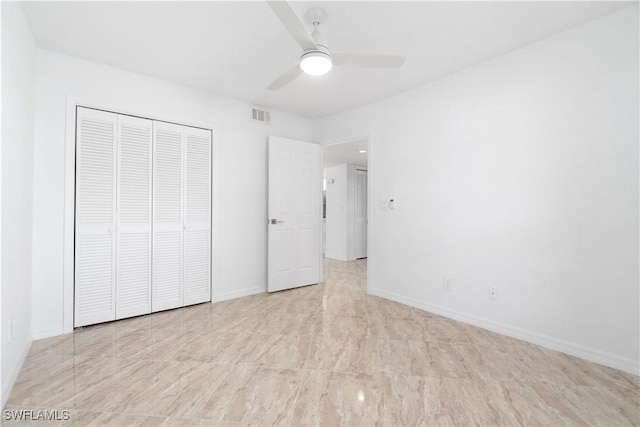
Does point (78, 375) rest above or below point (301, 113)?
below

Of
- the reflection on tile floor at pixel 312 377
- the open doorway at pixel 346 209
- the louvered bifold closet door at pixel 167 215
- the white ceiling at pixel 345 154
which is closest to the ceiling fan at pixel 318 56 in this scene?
the louvered bifold closet door at pixel 167 215

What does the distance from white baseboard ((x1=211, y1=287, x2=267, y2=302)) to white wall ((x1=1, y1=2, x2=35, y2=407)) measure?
1636mm

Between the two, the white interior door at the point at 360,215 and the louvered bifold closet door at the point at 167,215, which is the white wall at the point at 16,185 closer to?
the louvered bifold closet door at the point at 167,215

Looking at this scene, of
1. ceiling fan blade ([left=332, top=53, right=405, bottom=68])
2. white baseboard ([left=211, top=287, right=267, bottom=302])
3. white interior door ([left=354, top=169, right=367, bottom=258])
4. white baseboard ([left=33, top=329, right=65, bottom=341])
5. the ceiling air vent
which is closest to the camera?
ceiling fan blade ([left=332, top=53, right=405, bottom=68])

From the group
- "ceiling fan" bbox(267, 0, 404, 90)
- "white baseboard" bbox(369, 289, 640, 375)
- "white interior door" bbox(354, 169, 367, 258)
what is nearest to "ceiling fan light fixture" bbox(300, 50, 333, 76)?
"ceiling fan" bbox(267, 0, 404, 90)

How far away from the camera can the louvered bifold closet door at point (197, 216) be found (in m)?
3.42

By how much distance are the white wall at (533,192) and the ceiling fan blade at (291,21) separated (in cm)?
184

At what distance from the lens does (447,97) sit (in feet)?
10.2

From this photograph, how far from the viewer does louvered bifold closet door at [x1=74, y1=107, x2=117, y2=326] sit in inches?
109

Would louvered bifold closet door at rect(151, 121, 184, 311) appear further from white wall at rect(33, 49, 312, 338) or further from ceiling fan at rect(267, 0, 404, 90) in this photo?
ceiling fan at rect(267, 0, 404, 90)

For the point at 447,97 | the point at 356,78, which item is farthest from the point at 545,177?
the point at 356,78

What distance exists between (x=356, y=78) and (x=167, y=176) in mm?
2233

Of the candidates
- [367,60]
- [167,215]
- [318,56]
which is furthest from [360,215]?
[318,56]

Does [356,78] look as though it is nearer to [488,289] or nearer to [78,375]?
[488,289]
